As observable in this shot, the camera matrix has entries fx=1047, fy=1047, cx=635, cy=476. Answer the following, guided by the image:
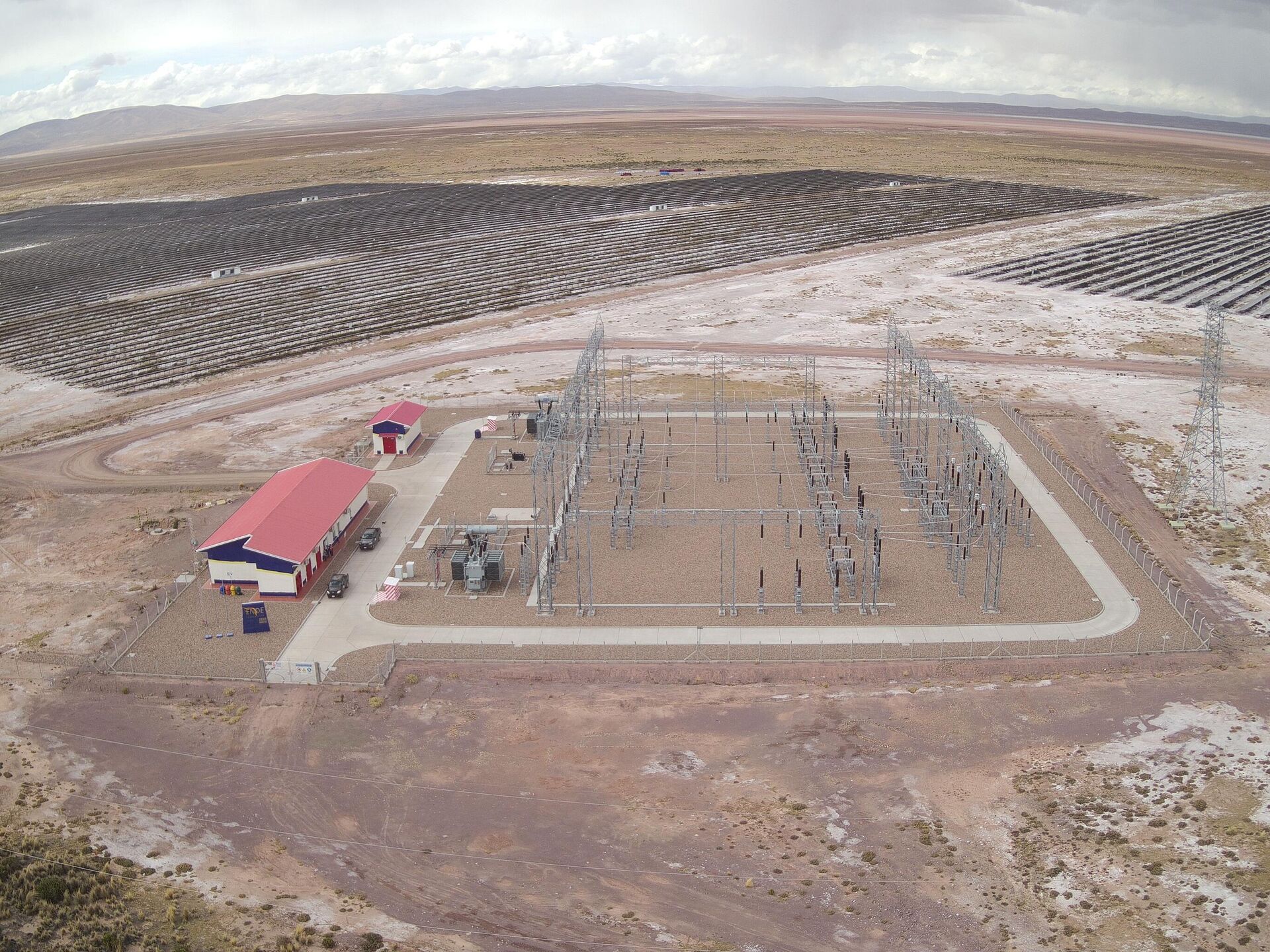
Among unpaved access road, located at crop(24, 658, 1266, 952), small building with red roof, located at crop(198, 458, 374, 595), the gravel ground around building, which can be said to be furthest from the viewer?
small building with red roof, located at crop(198, 458, 374, 595)

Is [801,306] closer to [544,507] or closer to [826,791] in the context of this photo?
[544,507]

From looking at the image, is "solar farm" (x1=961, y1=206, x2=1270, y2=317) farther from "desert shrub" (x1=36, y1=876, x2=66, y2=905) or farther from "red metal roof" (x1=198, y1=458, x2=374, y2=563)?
"desert shrub" (x1=36, y1=876, x2=66, y2=905)

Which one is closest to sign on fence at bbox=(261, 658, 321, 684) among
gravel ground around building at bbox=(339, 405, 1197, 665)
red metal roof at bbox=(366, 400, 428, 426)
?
gravel ground around building at bbox=(339, 405, 1197, 665)

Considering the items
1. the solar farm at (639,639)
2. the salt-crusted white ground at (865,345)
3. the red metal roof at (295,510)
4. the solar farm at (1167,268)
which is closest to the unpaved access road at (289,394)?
the solar farm at (639,639)

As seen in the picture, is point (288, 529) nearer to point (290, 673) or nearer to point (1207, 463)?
point (290, 673)

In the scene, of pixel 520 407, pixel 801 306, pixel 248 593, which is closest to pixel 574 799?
pixel 248 593
